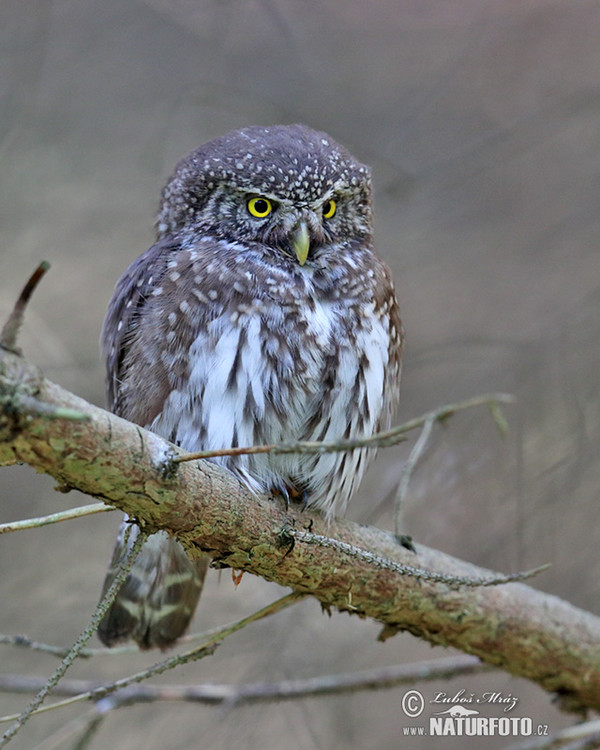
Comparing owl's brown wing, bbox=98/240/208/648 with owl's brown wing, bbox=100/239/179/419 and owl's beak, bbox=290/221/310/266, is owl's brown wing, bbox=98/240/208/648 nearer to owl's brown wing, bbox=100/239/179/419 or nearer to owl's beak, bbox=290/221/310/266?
owl's brown wing, bbox=100/239/179/419

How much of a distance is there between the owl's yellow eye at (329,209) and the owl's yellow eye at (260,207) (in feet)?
0.74

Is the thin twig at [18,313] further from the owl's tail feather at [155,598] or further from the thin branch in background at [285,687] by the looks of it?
the thin branch in background at [285,687]

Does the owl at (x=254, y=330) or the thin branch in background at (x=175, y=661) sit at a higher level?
the owl at (x=254, y=330)

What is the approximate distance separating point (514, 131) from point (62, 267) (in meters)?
2.64

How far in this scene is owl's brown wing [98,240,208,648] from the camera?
3184 mm

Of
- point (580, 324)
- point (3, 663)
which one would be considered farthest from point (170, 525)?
point (3, 663)

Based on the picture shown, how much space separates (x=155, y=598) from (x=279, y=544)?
1.05 m

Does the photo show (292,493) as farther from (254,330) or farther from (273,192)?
(273,192)

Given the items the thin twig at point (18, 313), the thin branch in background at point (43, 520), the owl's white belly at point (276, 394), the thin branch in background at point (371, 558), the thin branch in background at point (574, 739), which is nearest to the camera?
the thin twig at point (18, 313)

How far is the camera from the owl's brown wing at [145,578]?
3184 millimetres

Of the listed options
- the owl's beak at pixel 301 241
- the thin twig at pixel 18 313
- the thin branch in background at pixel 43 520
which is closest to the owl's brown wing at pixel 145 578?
the owl's beak at pixel 301 241

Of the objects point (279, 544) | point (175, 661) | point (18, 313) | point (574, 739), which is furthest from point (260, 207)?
point (574, 739)

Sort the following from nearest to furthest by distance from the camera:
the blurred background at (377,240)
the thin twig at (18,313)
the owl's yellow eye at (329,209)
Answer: the thin twig at (18,313) → the owl's yellow eye at (329,209) → the blurred background at (377,240)

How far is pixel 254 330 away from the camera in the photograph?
2.90 metres
